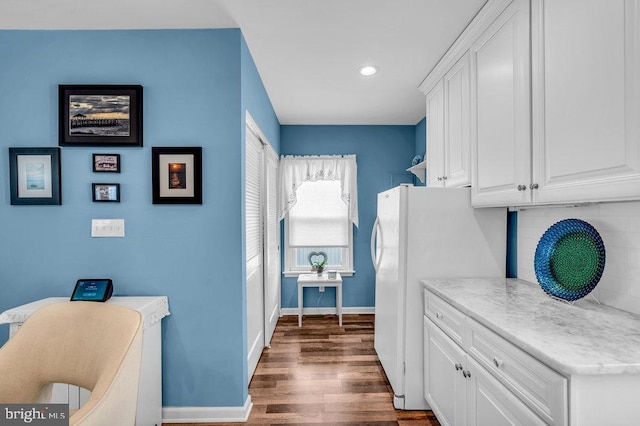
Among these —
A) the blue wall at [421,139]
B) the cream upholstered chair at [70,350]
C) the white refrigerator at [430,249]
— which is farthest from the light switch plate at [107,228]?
the blue wall at [421,139]

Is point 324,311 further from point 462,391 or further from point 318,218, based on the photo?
point 462,391

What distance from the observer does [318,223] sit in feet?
14.3

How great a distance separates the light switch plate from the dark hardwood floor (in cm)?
151

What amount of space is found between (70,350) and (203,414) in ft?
3.34

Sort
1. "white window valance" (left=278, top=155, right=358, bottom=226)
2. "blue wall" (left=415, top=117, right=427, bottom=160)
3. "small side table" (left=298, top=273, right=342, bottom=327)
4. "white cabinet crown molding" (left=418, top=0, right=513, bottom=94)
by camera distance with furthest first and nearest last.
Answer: "white window valance" (left=278, top=155, right=358, bottom=226)
"blue wall" (left=415, top=117, right=427, bottom=160)
"small side table" (left=298, top=273, right=342, bottom=327)
"white cabinet crown molding" (left=418, top=0, right=513, bottom=94)

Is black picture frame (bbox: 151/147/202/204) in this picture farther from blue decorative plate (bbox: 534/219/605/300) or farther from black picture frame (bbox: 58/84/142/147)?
blue decorative plate (bbox: 534/219/605/300)

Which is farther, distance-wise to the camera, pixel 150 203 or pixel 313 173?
pixel 313 173

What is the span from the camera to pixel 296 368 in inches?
111

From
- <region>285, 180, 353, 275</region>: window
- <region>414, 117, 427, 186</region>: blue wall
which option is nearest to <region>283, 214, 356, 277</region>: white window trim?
<region>285, 180, 353, 275</region>: window

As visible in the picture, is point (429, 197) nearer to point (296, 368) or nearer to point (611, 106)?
point (611, 106)

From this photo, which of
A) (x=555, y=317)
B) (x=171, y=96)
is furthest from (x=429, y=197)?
(x=171, y=96)

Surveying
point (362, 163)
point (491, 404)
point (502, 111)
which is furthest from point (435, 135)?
point (491, 404)

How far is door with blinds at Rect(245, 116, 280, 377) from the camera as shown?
2.61 metres

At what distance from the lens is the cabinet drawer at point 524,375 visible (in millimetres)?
994
